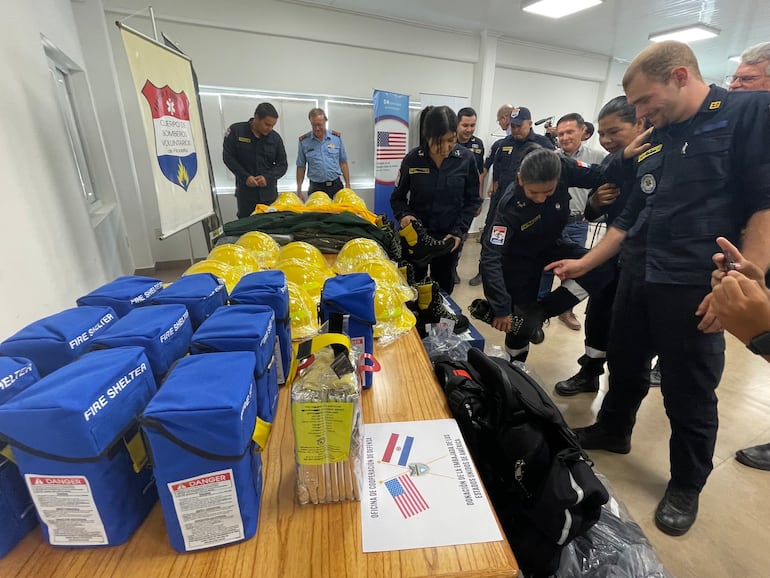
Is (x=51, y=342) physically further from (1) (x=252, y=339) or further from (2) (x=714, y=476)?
(2) (x=714, y=476)

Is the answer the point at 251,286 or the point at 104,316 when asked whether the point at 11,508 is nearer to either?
the point at 104,316

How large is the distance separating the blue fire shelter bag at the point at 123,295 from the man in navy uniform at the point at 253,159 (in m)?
2.93

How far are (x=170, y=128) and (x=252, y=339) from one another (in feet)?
7.11

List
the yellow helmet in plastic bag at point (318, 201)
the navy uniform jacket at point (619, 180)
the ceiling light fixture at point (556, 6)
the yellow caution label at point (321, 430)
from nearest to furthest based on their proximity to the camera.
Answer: the yellow caution label at point (321, 430)
the navy uniform jacket at point (619, 180)
the yellow helmet in plastic bag at point (318, 201)
the ceiling light fixture at point (556, 6)

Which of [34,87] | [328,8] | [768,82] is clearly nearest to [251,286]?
[34,87]

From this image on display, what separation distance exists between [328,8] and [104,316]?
485 cm

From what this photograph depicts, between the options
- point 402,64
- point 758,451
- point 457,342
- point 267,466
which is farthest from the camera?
point 402,64

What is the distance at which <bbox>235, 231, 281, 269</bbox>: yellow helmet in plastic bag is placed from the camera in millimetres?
1540

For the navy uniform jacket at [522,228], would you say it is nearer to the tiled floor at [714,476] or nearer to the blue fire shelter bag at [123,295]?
the tiled floor at [714,476]

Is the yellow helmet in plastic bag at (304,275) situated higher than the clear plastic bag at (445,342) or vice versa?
the yellow helmet in plastic bag at (304,275)

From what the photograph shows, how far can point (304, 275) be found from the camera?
4.45 feet

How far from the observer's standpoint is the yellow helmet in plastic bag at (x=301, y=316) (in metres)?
1.14

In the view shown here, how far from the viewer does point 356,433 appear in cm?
63

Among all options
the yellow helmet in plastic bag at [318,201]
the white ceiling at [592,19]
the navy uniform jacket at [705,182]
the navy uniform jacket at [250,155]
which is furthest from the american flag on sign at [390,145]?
the navy uniform jacket at [705,182]
